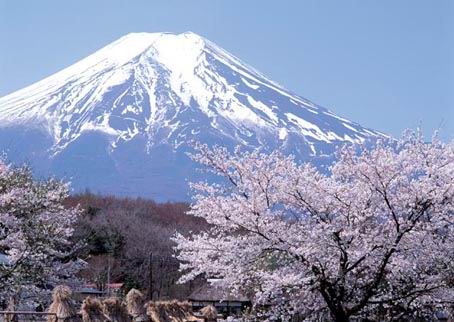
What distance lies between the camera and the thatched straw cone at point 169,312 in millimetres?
18344

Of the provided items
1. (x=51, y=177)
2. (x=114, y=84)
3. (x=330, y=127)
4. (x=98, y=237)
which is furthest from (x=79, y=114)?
(x=51, y=177)

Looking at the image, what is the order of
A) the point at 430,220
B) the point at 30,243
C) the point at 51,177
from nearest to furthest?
1. the point at 430,220
2. the point at 30,243
3. the point at 51,177

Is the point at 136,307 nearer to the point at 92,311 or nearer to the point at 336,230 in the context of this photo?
the point at 92,311

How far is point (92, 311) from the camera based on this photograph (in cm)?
1463

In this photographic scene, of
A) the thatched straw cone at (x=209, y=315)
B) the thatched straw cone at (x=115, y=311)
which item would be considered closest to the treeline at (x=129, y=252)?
the thatched straw cone at (x=209, y=315)

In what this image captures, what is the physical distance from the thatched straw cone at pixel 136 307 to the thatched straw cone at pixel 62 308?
10.4 ft

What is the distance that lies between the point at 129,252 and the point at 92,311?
26.9 m

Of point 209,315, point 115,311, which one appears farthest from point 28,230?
point 209,315

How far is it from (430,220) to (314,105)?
156 metres

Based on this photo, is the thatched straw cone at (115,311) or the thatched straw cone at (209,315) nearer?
the thatched straw cone at (115,311)

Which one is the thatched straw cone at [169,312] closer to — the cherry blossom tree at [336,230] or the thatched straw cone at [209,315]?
the thatched straw cone at [209,315]

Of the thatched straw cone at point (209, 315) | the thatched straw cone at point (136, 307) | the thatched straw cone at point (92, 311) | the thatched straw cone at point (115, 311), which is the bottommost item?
the thatched straw cone at point (92, 311)

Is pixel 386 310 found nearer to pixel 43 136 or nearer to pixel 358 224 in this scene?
pixel 358 224

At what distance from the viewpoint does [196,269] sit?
1105 cm
